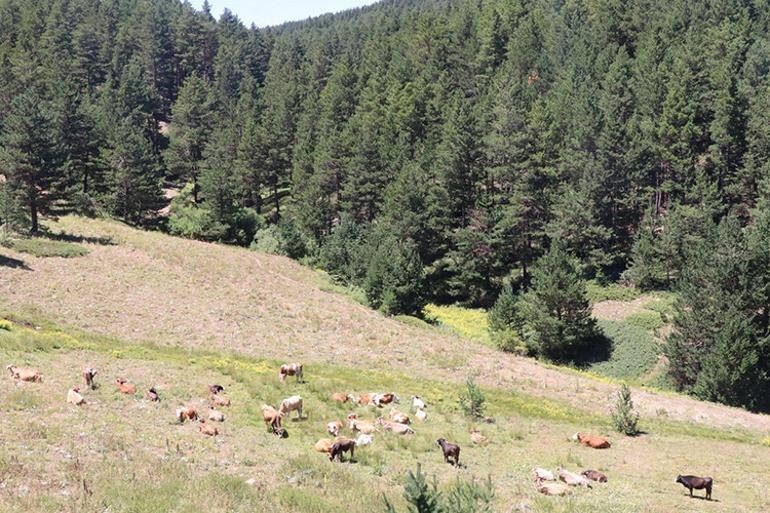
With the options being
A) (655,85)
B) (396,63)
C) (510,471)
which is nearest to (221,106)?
(396,63)

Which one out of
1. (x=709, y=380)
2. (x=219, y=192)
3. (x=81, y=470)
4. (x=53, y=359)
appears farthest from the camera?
(x=219, y=192)

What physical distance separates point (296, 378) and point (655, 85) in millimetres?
58690

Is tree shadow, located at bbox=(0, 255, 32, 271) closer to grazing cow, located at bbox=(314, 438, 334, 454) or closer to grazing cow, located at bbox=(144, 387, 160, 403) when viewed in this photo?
grazing cow, located at bbox=(144, 387, 160, 403)

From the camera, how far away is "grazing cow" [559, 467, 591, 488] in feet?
55.1

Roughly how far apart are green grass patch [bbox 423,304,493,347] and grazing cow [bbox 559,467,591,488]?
33361mm

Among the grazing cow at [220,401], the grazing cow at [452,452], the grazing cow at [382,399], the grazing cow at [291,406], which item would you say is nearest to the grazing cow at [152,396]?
the grazing cow at [220,401]

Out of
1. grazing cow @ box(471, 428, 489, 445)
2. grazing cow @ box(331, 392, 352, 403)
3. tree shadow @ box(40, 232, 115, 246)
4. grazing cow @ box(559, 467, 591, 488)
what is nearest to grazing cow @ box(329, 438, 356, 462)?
grazing cow @ box(471, 428, 489, 445)

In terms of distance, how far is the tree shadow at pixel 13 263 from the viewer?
140 feet

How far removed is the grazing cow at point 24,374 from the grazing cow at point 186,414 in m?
5.58

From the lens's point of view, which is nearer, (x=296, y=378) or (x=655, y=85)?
(x=296, y=378)

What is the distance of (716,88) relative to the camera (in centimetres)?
6750

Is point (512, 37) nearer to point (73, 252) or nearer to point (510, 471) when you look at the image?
point (73, 252)

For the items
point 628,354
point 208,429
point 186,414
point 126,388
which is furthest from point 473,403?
point 628,354

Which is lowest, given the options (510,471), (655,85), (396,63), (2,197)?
(510,471)
